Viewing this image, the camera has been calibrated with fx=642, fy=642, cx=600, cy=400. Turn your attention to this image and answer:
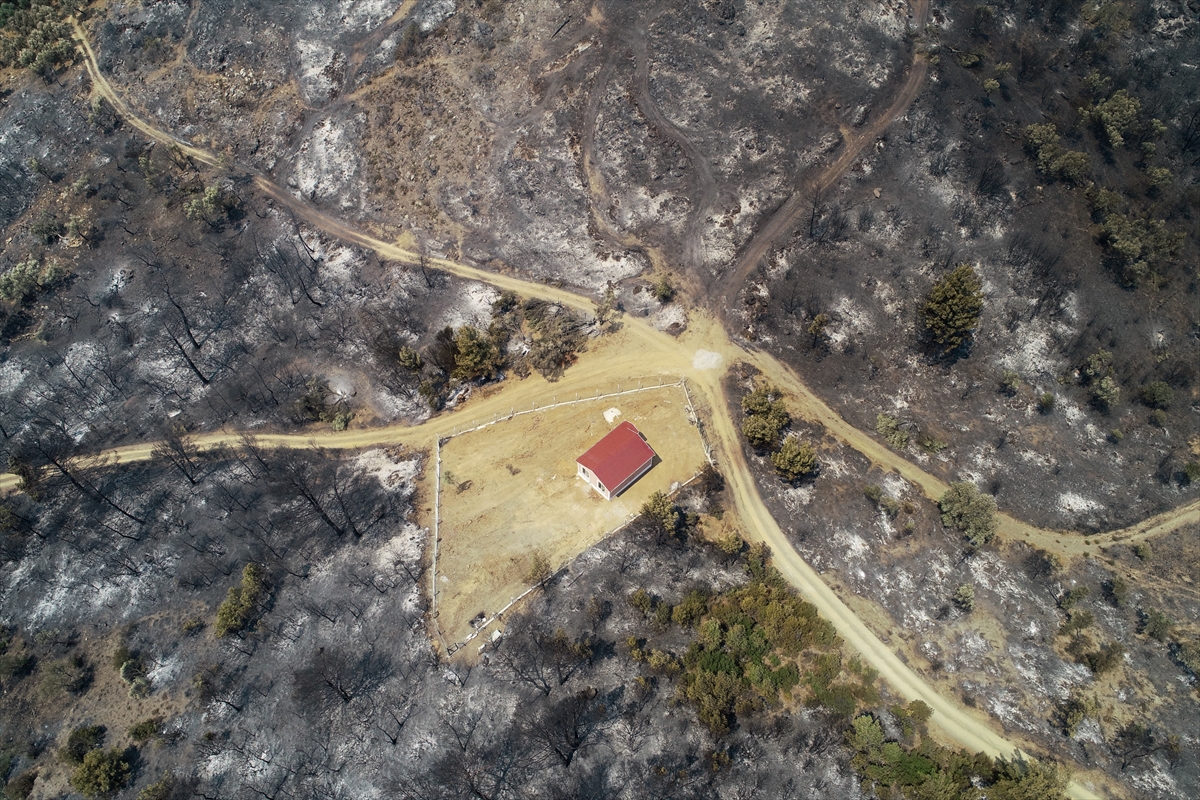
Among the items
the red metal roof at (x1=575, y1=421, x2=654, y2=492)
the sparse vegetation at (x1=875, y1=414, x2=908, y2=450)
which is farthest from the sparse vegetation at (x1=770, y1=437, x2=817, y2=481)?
the red metal roof at (x1=575, y1=421, x2=654, y2=492)

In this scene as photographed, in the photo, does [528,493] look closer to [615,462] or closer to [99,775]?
[615,462]

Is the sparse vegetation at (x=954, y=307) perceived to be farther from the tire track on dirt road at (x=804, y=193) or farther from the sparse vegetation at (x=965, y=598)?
the sparse vegetation at (x=965, y=598)

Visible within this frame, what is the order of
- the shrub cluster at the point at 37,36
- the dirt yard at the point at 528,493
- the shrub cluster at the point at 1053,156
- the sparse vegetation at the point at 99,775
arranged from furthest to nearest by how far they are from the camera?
the shrub cluster at the point at 37,36 → the shrub cluster at the point at 1053,156 → the dirt yard at the point at 528,493 → the sparse vegetation at the point at 99,775

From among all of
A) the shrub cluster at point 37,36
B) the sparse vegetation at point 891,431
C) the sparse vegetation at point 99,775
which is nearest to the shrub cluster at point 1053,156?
the sparse vegetation at point 891,431

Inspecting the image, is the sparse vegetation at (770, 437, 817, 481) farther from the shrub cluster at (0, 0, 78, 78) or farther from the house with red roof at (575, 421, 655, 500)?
the shrub cluster at (0, 0, 78, 78)

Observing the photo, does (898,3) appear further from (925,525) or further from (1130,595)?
(1130,595)

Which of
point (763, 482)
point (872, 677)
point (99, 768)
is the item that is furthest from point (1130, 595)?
point (99, 768)
